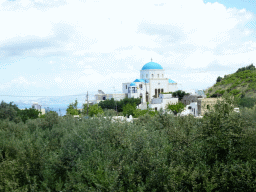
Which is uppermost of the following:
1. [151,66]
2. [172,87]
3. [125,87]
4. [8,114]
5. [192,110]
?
[151,66]

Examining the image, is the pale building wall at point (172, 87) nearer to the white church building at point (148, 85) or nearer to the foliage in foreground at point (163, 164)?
the white church building at point (148, 85)

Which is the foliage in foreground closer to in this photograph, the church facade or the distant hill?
the distant hill

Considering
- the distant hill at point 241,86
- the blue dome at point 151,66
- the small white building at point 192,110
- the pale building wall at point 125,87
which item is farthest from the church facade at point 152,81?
the small white building at point 192,110

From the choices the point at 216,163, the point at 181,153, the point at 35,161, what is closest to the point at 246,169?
the point at 216,163

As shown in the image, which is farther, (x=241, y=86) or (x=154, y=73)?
(x=154, y=73)

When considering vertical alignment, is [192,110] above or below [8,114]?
below

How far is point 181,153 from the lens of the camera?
8.39 m

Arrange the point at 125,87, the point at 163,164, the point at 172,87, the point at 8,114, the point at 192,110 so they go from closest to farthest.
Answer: the point at 163,164, the point at 8,114, the point at 192,110, the point at 172,87, the point at 125,87

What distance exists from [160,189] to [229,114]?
115 inches

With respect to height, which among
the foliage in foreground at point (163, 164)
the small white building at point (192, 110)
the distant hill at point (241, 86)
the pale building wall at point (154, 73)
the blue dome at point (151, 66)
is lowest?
the foliage in foreground at point (163, 164)

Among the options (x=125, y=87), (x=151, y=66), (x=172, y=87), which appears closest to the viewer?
(x=151, y=66)

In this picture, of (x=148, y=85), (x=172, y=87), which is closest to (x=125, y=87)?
(x=148, y=85)

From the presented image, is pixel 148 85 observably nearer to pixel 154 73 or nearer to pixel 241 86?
pixel 154 73

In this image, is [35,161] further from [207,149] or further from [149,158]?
[207,149]
